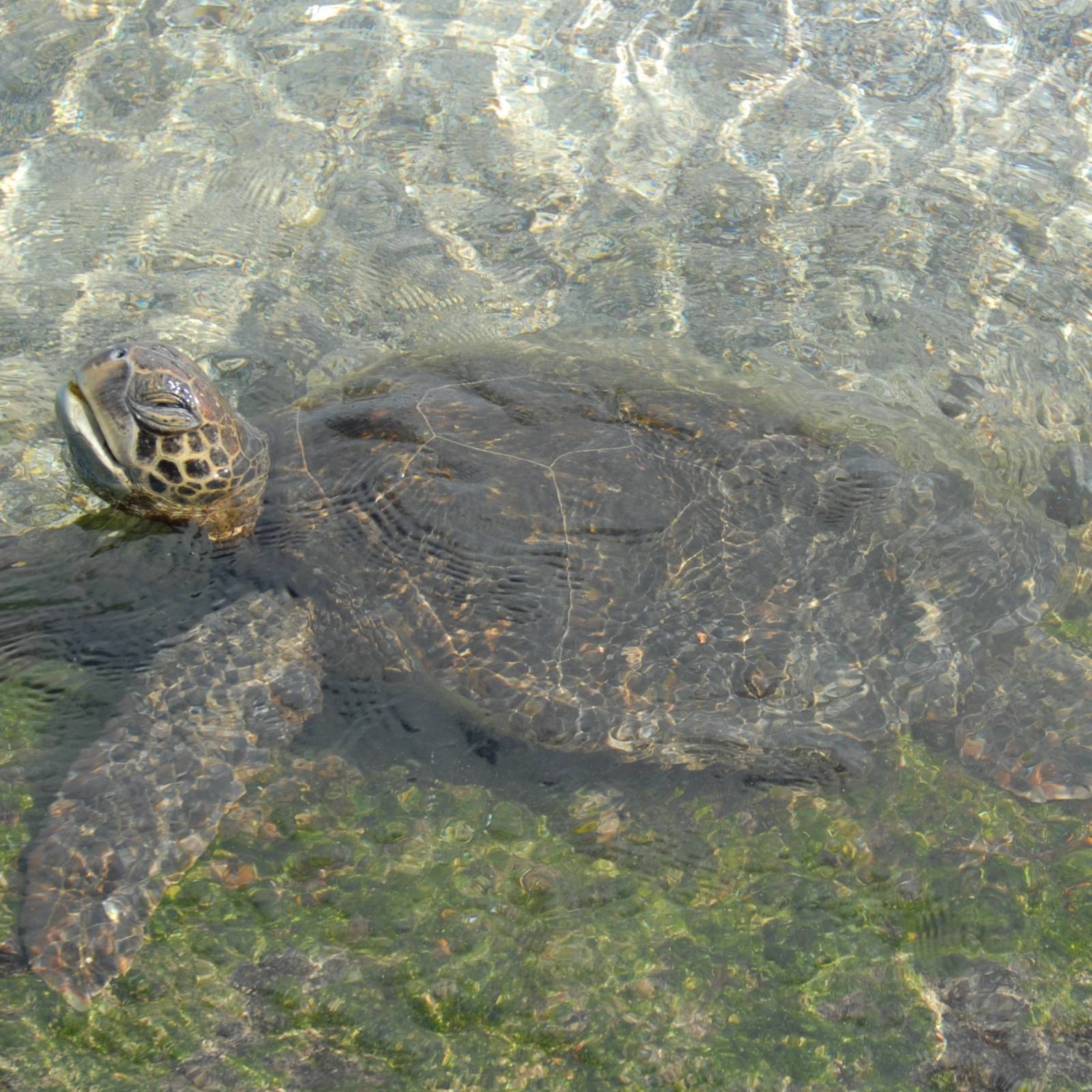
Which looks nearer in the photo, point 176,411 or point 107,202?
point 176,411

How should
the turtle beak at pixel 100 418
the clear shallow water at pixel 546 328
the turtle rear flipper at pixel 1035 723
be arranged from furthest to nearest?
1. the turtle beak at pixel 100 418
2. the turtle rear flipper at pixel 1035 723
3. the clear shallow water at pixel 546 328

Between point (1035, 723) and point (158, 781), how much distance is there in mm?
3396

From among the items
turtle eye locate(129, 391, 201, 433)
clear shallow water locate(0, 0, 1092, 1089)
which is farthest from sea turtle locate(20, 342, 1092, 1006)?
clear shallow water locate(0, 0, 1092, 1089)

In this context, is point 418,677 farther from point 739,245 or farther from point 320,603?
point 739,245

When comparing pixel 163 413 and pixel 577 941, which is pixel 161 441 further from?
pixel 577 941

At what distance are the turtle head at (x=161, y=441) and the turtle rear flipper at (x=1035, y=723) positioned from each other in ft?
10.4

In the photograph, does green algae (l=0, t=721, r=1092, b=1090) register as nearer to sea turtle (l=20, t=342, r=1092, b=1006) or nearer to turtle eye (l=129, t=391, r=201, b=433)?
sea turtle (l=20, t=342, r=1092, b=1006)

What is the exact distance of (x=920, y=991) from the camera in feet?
9.68

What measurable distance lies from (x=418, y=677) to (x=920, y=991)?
2.01 metres

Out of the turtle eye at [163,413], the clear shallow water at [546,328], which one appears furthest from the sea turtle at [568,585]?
the clear shallow water at [546,328]

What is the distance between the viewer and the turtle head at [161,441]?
3.92 metres

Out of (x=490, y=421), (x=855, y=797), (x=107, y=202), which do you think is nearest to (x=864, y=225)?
(x=490, y=421)

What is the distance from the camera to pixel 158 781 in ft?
11.1

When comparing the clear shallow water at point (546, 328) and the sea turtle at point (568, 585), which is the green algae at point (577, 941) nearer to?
the clear shallow water at point (546, 328)
